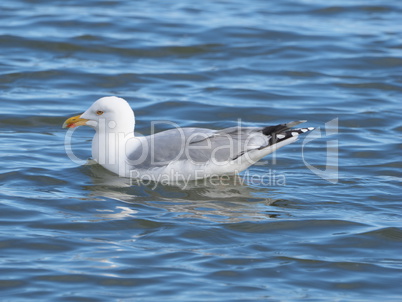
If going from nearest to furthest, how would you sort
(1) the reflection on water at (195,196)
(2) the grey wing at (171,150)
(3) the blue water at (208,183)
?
(3) the blue water at (208,183) < (1) the reflection on water at (195,196) < (2) the grey wing at (171,150)

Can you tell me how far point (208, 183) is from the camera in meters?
8.54

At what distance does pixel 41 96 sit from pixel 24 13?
4.71m

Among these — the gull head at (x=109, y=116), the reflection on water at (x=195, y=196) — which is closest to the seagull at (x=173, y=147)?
the gull head at (x=109, y=116)

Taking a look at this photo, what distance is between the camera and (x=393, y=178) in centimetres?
883

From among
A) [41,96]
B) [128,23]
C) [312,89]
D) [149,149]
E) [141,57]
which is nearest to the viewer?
[149,149]

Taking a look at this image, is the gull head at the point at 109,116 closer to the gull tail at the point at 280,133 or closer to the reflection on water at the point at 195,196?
the reflection on water at the point at 195,196

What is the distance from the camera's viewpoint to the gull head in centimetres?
849

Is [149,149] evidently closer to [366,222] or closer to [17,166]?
[17,166]

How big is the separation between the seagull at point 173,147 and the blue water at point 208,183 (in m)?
0.19

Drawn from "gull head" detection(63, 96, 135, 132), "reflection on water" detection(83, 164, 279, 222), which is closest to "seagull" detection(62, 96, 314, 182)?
"gull head" detection(63, 96, 135, 132)

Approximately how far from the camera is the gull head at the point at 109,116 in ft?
27.9

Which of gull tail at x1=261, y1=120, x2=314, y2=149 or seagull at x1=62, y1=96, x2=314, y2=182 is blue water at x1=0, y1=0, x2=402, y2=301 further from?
gull tail at x1=261, y1=120, x2=314, y2=149

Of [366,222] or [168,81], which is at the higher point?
[168,81]

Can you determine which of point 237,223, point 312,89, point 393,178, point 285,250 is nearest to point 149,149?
point 237,223
